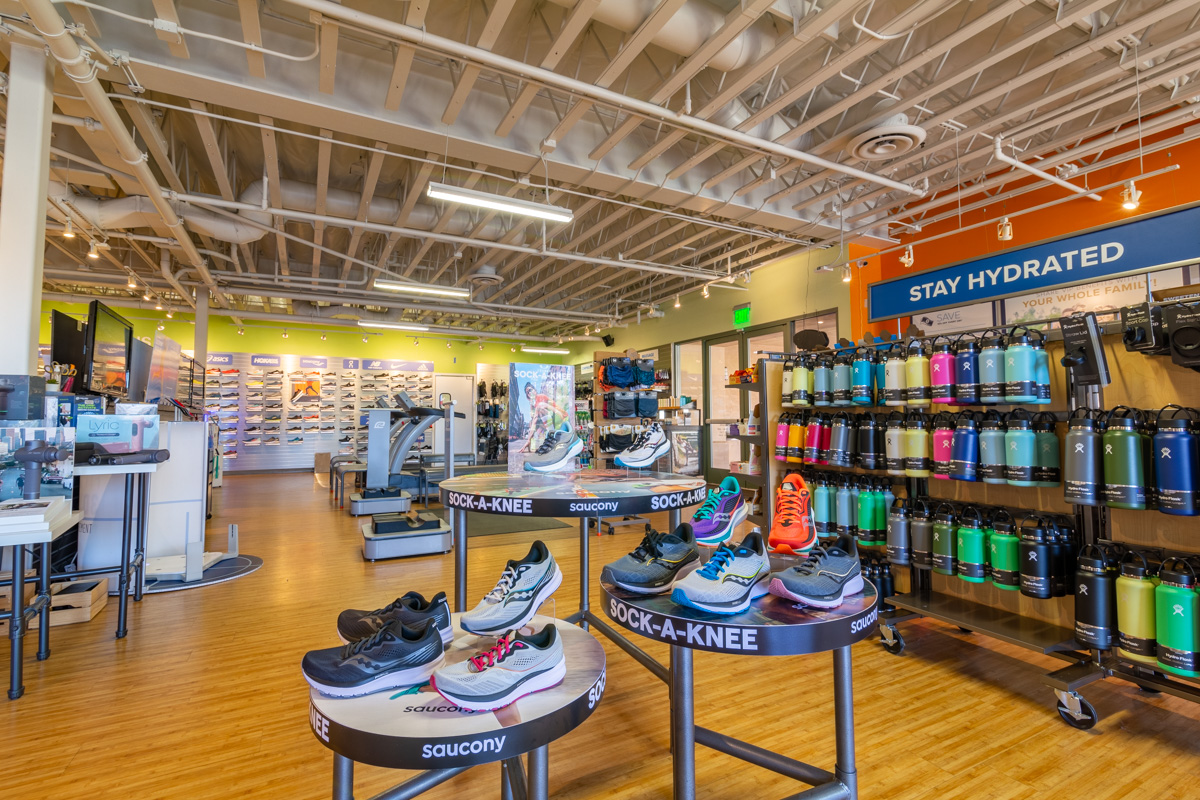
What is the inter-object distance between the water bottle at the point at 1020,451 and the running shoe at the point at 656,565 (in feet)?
6.20

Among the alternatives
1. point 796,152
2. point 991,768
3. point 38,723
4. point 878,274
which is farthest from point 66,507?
point 878,274

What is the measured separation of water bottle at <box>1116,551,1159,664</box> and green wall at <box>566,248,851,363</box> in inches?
252

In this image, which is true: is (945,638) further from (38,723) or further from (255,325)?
(255,325)

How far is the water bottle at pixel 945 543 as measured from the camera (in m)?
2.81

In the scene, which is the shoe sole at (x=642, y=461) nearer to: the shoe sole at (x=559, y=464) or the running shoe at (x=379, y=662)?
the shoe sole at (x=559, y=464)

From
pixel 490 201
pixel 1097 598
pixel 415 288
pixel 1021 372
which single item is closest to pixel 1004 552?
pixel 1097 598

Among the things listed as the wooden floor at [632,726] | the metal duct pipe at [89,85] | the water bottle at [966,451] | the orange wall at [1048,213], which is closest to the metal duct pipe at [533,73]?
the metal duct pipe at [89,85]

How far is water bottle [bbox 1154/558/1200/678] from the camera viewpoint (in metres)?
1.99

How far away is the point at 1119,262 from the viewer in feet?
6.88

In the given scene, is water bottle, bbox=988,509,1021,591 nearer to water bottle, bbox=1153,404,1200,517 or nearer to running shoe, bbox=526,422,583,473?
water bottle, bbox=1153,404,1200,517

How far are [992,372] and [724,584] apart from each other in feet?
7.33

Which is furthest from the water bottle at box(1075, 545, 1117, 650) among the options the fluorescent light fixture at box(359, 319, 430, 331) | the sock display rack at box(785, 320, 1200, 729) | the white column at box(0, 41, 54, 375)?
the fluorescent light fixture at box(359, 319, 430, 331)

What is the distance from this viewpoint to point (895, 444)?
3.08m

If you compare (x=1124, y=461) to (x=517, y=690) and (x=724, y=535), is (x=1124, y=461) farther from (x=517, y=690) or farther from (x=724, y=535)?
(x=517, y=690)
